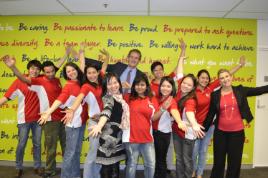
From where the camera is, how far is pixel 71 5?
3551 mm

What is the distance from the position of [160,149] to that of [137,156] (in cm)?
35

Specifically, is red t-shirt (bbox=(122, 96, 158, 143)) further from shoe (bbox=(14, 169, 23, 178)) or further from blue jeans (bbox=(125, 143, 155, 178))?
shoe (bbox=(14, 169, 23, 178))

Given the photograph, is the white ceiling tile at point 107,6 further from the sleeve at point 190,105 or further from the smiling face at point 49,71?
the sleeve at point 190,105

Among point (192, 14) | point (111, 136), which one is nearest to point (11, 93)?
point (111, 136)

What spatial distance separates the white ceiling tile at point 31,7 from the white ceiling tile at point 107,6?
189 mm

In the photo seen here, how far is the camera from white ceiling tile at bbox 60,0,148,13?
11.1 ft

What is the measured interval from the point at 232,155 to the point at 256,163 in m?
1.72

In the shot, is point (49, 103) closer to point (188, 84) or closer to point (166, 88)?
point (166, 88)

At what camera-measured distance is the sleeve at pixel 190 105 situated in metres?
2.71

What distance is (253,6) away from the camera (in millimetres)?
3467

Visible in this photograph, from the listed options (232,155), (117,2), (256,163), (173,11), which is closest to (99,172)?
(232,155)

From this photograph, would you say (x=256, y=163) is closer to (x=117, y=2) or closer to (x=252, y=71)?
(x=252, y=71)

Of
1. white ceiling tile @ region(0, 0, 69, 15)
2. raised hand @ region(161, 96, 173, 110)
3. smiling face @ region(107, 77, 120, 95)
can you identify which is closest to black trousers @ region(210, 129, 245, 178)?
raised hand @ region(161, 96, 173, 110)

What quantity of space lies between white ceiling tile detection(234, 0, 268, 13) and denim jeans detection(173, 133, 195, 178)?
2017 mm
